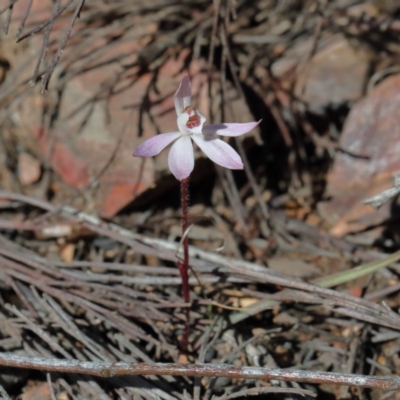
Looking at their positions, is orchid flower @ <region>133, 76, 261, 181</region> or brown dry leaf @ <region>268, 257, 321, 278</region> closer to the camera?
orchid flower @ <region>133, 76, 261, 181</region>

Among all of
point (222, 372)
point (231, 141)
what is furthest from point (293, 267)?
point (222, 372)

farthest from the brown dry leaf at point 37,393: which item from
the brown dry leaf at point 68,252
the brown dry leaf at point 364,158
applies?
the brown dry leaf at point 364,158

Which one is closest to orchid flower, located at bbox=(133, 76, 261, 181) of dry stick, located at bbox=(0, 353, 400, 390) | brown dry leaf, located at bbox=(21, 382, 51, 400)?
dry stick, located at bbox=(0, 353, 400, 390)

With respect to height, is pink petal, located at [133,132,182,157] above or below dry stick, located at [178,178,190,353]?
above

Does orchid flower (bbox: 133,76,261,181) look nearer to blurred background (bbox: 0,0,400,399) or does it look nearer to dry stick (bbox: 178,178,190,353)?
dry stick (bbox: 178,178,190,353)

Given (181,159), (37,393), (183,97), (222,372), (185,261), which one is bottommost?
(37,393)

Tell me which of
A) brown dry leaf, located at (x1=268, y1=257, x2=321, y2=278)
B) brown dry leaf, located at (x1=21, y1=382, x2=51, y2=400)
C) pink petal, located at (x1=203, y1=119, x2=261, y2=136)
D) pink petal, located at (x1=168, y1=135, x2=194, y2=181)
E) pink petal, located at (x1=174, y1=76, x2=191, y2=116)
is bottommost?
brown dry leaf, located at (x1=21, y1=382, x2=51, y2=400)

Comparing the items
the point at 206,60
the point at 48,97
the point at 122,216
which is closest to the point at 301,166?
the point at 206,60

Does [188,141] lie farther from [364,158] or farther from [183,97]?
[364,158]
